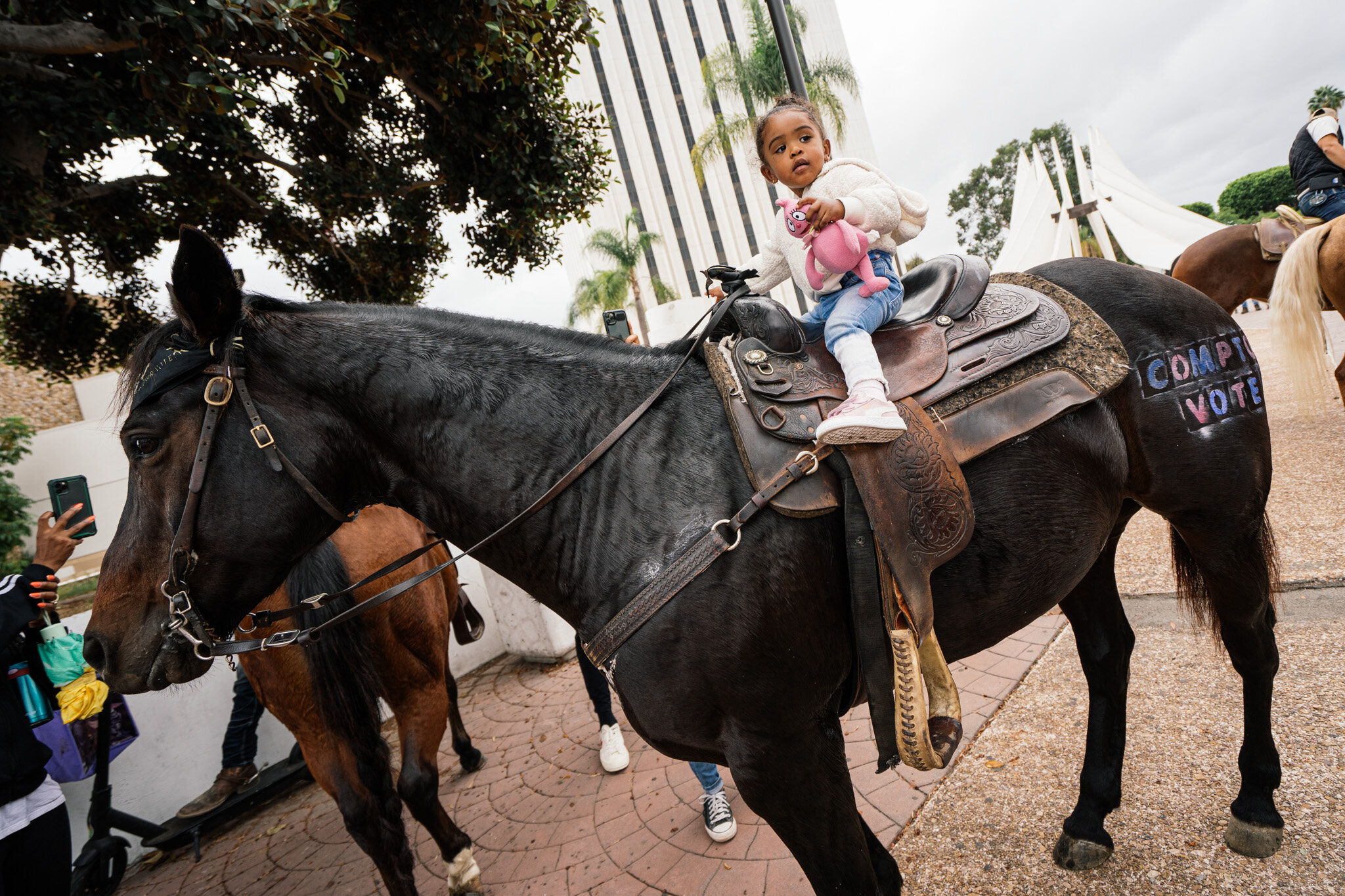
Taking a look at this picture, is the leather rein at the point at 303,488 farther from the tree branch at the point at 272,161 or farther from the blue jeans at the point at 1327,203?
the blue jeans at the point at 1327,203

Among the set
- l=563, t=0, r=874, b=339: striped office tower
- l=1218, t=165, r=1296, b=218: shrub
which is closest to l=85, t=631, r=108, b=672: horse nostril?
l=563, t=0, r=874, b=339: striped office tower

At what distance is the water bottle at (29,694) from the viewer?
2.51 meters

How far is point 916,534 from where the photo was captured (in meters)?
1.38

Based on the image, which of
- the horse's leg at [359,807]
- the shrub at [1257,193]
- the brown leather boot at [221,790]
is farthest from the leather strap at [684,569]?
the shrub at [1257,193]

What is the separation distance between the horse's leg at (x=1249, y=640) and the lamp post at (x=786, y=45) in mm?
4979

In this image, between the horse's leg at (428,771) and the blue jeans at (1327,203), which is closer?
the horse's leg at (428,771)

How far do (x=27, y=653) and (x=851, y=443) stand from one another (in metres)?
3.65

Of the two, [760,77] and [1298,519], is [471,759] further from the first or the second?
[760,77]

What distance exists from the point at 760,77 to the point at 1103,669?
20.2m

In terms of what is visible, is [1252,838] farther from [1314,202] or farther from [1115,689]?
[1314,202]

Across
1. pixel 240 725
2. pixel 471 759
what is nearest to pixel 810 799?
pixel 471 759

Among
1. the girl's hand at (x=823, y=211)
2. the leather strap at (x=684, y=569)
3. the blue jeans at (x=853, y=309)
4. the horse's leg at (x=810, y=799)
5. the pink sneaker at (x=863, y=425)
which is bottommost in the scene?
the horse's leg at (x=810, y=799)

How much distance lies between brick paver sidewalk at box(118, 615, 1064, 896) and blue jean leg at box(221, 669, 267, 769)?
49 cm

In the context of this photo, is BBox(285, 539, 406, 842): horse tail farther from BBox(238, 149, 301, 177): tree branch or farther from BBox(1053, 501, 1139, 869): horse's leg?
BBox(238, 149, 301, 177): tree branch
